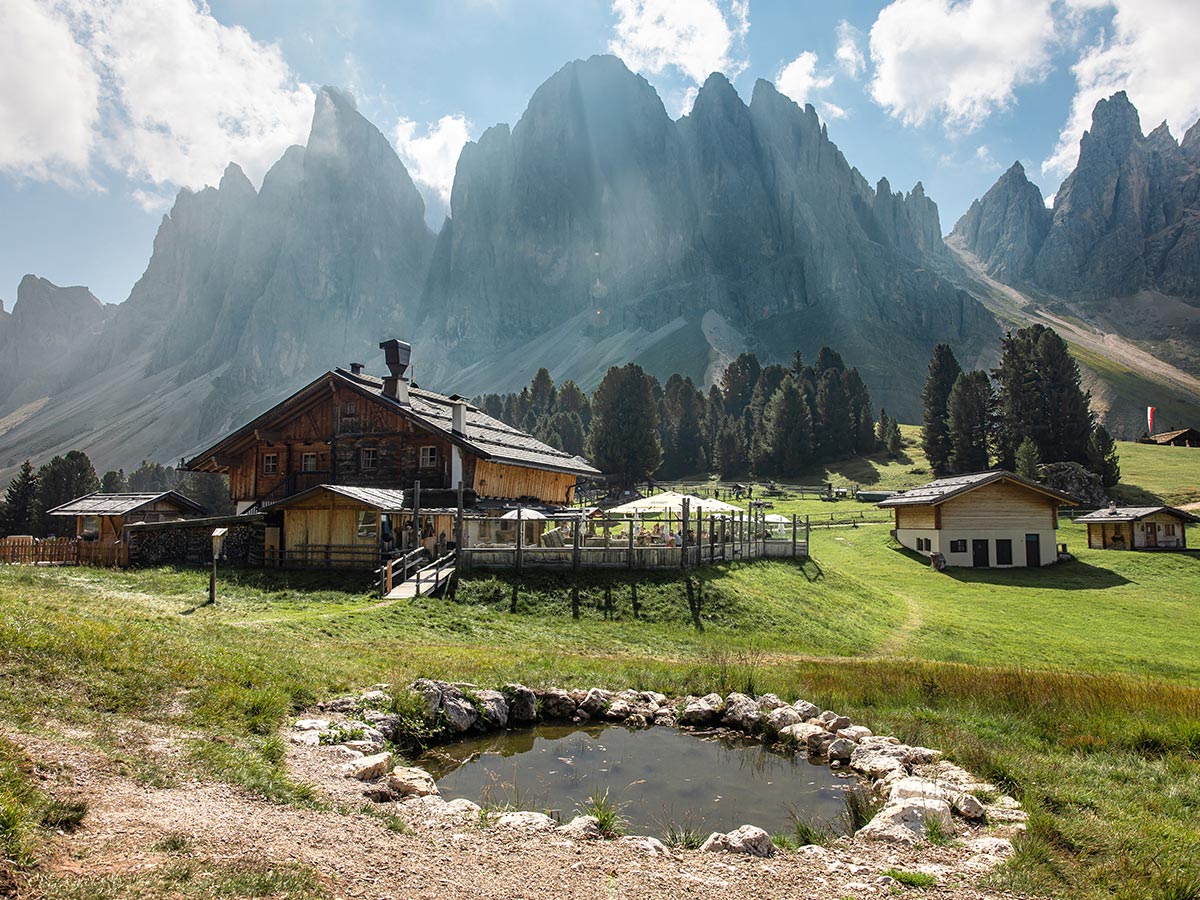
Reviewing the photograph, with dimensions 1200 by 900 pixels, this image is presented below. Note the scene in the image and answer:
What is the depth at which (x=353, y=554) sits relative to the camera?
2622 cm

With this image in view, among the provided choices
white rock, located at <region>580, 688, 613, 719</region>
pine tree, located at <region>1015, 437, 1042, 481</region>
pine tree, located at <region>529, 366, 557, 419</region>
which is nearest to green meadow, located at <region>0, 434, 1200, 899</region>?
white rock, located at <region>580, 688, 613, 719</region>

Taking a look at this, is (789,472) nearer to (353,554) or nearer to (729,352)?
(353,554)

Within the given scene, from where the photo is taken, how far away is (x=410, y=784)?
319 inches

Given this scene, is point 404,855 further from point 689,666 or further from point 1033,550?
point 1033,550

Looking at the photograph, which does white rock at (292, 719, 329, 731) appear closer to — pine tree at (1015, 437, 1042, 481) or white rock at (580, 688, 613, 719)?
white rock at (580, 688, 613, 719)

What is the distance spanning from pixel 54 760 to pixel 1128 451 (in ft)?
326

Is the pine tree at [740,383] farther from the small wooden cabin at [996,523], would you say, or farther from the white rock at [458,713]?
the white rock at [458,713]

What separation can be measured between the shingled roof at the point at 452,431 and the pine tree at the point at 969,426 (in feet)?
171

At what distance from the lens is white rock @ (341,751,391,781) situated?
8.05 metres

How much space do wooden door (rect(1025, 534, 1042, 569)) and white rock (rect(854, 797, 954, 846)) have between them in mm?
39841

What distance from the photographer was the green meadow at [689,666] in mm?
7012

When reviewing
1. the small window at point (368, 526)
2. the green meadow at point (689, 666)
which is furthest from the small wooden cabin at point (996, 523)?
the small window at point (368, 526)

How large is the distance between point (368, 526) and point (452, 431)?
678 centimetres

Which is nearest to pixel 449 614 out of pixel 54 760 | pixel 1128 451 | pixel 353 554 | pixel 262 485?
pixel 353 554
